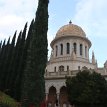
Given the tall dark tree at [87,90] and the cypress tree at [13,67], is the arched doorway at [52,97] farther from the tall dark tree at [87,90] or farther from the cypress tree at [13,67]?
the cypress tree at [13,67]

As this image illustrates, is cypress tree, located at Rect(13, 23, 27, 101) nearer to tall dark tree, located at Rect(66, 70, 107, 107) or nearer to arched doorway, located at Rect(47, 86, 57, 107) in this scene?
tall dark tree, located at Rect(66, 70, 107, 107)

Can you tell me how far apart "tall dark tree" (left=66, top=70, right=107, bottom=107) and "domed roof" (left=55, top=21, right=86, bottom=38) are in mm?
14276

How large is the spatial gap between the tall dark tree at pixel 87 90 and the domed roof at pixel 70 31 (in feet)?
46.8

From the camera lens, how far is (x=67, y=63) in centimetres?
4872

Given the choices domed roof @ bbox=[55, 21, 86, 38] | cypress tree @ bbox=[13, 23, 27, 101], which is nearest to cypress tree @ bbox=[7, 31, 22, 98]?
cypress tree @ bbox=[13, 23, 27, 101]

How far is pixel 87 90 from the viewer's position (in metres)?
35.8

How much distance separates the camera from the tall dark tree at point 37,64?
22531 millimetres

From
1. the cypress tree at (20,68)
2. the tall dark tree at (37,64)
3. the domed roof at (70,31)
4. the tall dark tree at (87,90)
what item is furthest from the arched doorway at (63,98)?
the tall dark tree at (37,64)

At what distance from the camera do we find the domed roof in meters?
51.3

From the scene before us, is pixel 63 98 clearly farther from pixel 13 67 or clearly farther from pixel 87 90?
pixel 13 67

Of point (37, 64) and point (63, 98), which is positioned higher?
point (37, 64)

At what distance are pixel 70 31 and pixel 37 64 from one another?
2862 cm

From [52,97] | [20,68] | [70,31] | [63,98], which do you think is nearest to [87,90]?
[20,68]

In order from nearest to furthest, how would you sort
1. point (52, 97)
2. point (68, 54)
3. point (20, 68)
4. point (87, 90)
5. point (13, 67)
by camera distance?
point (87, 90) → point (20, 68) → point (13, 67) → point (52, 97) → point (68, 54)
